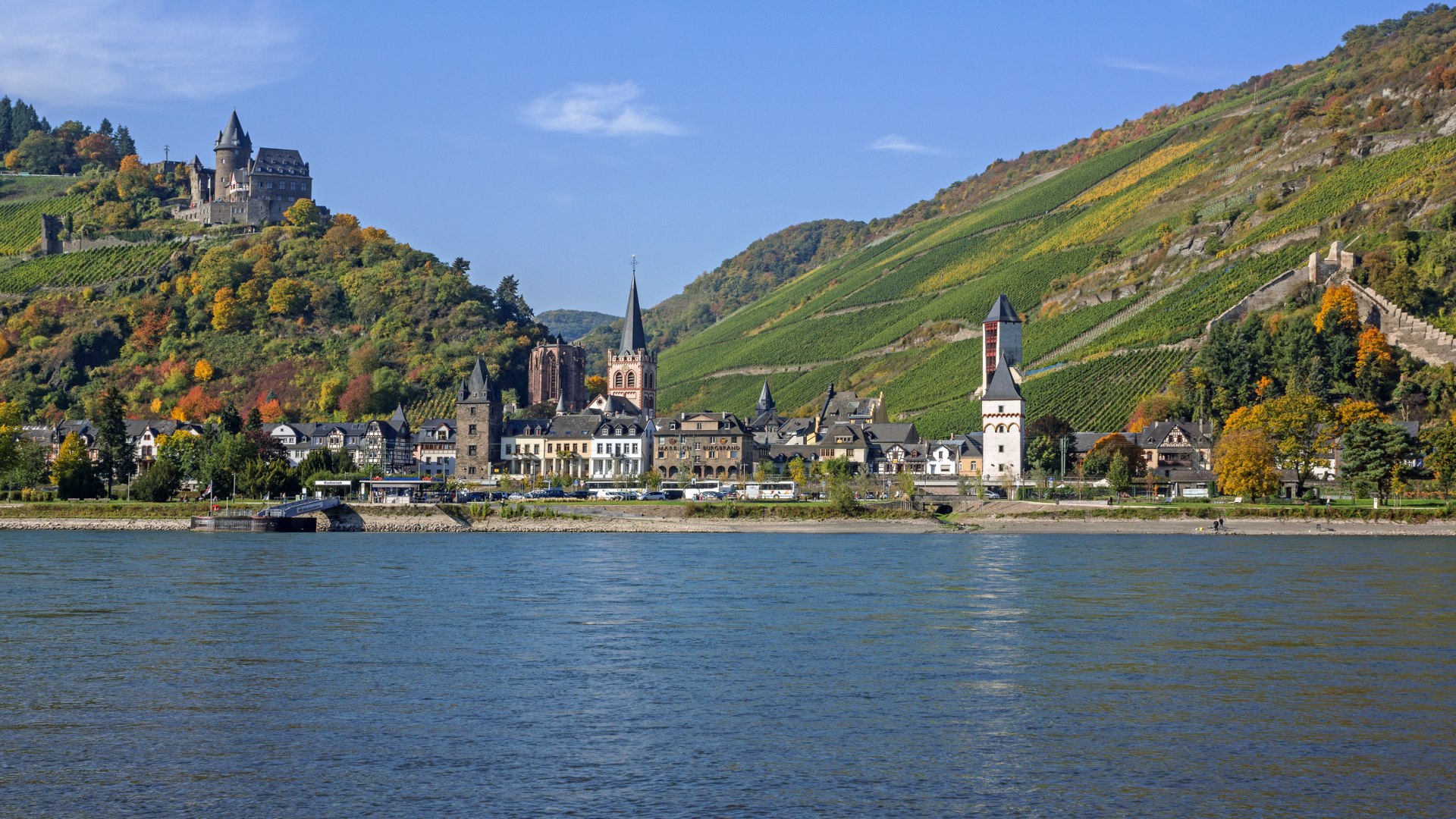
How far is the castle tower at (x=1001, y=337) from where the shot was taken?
375 feet

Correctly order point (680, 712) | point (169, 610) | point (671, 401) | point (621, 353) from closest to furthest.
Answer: point (680, 712)
point (169, 610)
point (621, 353)
point (671, 401)

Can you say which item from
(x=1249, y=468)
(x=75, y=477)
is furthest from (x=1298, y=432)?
(x=75, y=477)

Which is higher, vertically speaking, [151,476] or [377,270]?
[377,270]

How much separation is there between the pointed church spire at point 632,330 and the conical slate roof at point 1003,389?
4353 cm

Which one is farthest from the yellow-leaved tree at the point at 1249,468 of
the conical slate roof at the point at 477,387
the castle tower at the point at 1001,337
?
the conical slate roof at the point at 477,387

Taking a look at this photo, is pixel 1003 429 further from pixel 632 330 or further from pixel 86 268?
pixel 86 268

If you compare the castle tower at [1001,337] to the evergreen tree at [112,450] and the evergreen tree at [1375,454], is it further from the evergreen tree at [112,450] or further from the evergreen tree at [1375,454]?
the evergreen tree at [112,450]

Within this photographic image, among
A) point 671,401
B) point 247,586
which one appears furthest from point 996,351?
point 247,586

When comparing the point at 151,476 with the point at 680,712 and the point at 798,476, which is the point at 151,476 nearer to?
A: the point at 798,476

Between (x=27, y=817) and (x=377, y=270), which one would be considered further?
(x=377, y=270)

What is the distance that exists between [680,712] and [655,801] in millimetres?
5392

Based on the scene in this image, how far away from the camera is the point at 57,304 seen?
466 feet

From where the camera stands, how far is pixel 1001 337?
115 metres

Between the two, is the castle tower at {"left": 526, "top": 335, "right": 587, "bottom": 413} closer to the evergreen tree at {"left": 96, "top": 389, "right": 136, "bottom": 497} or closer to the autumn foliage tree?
the evergreen tree at {"left": 96, "top": 389, "right": 136, "bottom": 497}
